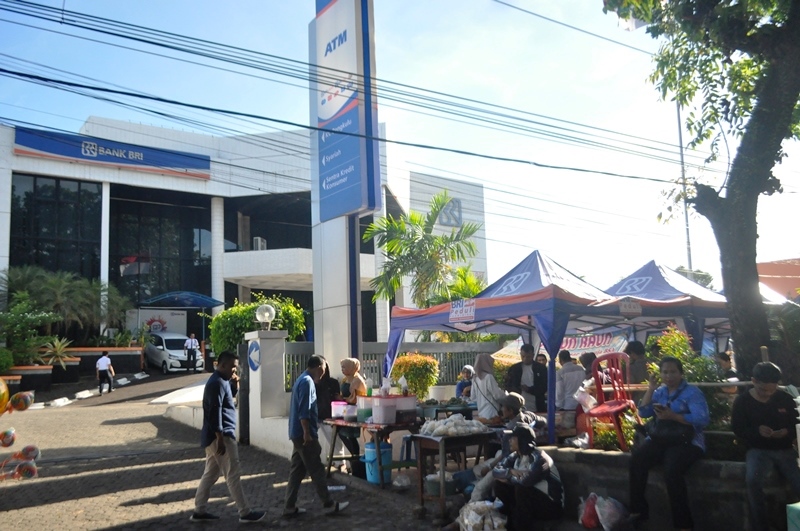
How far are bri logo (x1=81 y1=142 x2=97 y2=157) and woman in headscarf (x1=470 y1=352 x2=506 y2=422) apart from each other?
27.8 metres

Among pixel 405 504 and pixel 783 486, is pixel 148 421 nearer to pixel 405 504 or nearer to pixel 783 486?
pixel 405 504

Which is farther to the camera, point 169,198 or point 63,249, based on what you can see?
point 169,198

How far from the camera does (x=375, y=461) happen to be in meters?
8.96

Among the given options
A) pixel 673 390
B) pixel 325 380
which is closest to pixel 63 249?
pixel 325 380

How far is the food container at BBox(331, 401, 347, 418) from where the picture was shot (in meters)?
9.63

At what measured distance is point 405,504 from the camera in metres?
8.06

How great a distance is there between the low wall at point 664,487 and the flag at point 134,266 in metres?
32.0

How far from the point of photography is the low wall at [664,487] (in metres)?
5.74

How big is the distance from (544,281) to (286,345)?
5091mm

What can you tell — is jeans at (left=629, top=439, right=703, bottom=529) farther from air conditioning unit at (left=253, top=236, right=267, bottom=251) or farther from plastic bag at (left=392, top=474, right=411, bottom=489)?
air conditioning unit at (left=253, top=236, right=267, bottom=251)

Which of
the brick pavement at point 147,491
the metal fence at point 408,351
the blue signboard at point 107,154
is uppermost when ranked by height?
the blue signboard at point 107,154

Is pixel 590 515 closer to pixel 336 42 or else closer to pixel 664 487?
pixel 664 487

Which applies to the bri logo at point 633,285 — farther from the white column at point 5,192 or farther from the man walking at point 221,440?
the white column at point 5,192

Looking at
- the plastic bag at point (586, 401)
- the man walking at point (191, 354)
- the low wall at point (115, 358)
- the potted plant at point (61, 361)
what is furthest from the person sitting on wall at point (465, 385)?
the low wall at point (115, 358)
